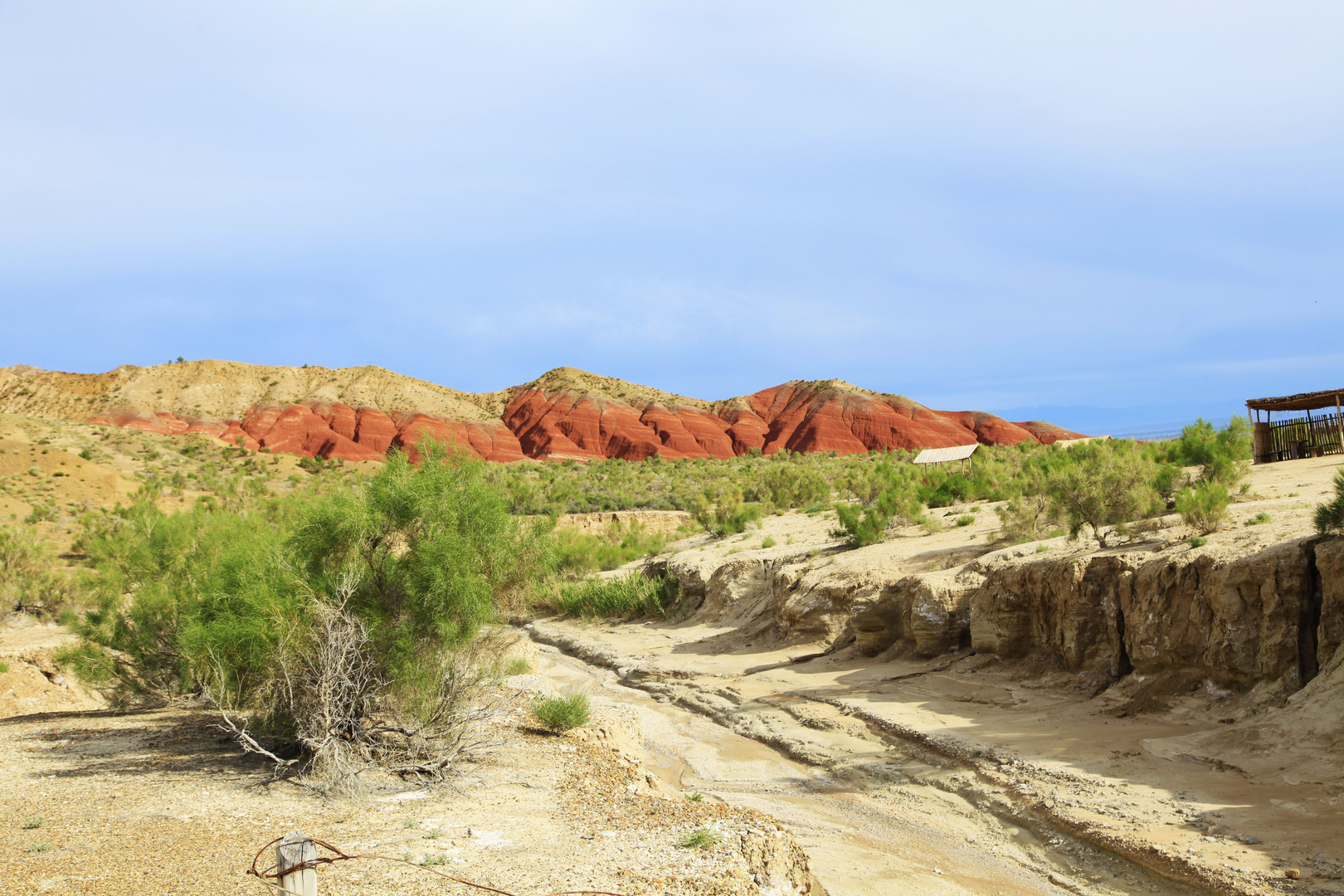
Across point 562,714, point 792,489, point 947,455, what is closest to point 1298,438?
point 947,455

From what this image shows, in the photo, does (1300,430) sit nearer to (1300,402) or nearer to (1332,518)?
(1300,402)

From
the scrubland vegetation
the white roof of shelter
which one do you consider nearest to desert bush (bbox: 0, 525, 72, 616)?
the scrubland vegetation

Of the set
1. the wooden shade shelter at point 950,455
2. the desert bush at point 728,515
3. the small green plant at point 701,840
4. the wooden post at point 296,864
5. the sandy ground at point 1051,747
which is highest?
the wooden shade shelter at point 950,455

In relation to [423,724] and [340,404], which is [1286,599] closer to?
[423,724]

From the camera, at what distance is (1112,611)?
37.9ft

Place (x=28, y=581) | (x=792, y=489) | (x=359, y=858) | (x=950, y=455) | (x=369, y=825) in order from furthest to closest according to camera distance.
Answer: (x=792, y=489) < (x=950, y=455) < (x=28, y=581) < (x=369, y=825) < (x=359, y=858)

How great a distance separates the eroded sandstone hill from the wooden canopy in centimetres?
5600

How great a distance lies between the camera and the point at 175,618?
38.3 feet

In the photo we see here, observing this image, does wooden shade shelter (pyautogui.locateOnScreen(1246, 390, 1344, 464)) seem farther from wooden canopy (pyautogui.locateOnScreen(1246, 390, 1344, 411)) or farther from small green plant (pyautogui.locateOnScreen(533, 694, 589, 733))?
small green plant (pyautogui.locateOnScreen(533, 694, 589, 733))

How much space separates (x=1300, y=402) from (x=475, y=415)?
77753 mm

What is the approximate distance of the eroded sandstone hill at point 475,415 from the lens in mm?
80375

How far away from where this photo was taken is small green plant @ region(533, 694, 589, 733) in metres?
11.2

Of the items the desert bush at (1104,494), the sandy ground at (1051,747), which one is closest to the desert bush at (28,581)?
the sandy ground at (1051,747)

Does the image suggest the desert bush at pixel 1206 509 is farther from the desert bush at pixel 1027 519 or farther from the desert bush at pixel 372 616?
the desert bush at pixel 372 616
